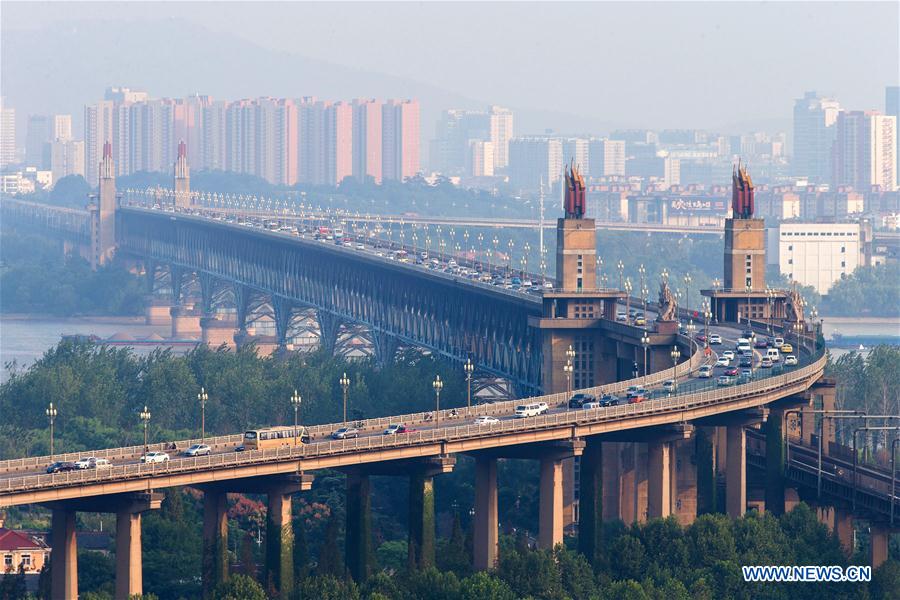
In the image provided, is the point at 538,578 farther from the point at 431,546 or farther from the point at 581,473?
the point at 581,473

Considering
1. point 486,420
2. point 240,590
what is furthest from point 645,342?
point 240,590

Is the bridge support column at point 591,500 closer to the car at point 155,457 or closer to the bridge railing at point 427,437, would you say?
the bridge railing at point 427,437

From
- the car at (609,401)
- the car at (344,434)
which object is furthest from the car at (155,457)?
the car at (609,401)

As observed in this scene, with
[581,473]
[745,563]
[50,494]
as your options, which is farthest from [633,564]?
[50,494]

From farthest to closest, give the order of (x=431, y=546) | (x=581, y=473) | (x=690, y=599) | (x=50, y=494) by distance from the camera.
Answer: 1. (x=581, y=473)
2. (x=431, y=546)
3. (x=690, y=599)
4. (x=50, y=494)

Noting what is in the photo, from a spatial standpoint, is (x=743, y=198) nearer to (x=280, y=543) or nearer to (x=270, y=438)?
(x=270, y=438)

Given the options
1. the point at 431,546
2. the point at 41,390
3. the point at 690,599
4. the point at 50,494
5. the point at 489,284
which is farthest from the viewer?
the point at 489,284
